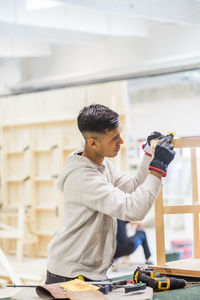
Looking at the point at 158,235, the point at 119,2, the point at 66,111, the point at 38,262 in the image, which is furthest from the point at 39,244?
the point at 158,235

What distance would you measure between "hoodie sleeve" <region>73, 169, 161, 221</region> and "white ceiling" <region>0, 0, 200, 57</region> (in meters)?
3.48

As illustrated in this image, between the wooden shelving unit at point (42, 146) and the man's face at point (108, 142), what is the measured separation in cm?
477

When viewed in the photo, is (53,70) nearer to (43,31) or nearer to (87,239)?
(43,31)

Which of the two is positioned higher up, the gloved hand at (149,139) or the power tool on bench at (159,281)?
the gloved hand at (149,139)

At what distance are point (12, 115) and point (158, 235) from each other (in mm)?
6189

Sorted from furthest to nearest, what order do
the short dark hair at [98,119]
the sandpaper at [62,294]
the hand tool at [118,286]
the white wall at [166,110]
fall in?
1. the white wall at [166,110]
2. the short dark hair at [98,119]
3. the hand tool at [118,286]
4. the sandpaper at [62,294]

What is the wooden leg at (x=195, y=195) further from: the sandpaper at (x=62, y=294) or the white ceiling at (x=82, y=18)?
the white ceiling at (x=82, y=18)

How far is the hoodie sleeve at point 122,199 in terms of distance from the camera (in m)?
1.97

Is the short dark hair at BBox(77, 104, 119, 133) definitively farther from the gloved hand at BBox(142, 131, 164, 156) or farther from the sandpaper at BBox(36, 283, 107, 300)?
the sandpaper at BBox(36, 283, 107, 300)

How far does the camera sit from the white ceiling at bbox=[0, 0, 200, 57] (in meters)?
5.48

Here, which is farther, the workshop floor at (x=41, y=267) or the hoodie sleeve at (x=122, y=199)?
the workshop floor at (x=41, y=267)

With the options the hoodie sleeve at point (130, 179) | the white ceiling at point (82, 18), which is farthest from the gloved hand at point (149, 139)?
the white ceiling at point (82, 18)

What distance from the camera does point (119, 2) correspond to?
209 inches

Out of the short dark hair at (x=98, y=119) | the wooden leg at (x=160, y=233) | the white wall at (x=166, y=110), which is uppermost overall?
the white wall at (x=166, y=110)
